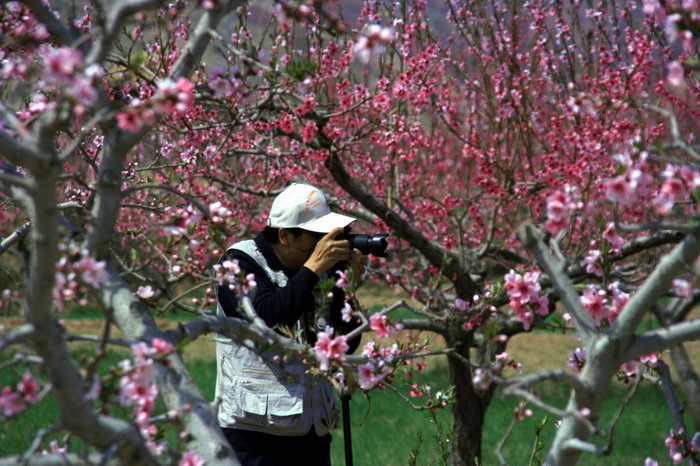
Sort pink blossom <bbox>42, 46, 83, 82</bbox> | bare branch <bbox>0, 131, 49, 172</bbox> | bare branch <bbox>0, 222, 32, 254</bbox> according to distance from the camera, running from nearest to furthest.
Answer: pink blossom <bbox>42, 46, 83, 82</bbox>
bare branch <bbox>0, 131, 49, 172</bbox>
bare branch <bbox>0, 222, 32, 254</bbox>

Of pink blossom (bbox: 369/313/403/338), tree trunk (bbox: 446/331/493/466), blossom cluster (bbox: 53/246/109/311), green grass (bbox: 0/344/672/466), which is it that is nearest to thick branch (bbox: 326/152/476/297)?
tree trunk (bbox: 446/331/493/466)

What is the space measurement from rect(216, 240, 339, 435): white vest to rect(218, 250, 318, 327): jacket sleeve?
4.7 inches

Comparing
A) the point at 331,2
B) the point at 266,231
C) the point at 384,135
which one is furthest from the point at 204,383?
the point at 331,2

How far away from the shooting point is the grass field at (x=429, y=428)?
6.48 meters

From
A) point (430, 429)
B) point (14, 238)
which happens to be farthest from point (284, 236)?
point (430, 429)

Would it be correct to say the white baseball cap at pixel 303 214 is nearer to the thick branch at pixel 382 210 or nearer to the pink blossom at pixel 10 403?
the pink blossom at pixel 10 403

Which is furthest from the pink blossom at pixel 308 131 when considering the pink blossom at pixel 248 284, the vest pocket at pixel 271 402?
the pink blossom at pixel 248 284

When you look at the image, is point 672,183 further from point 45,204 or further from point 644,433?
point 644,433

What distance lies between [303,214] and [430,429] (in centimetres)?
507

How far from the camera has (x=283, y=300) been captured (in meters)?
2.54

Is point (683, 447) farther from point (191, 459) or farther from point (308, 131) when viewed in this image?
point (308, 131)

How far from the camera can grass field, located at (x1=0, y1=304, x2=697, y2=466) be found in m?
6.48

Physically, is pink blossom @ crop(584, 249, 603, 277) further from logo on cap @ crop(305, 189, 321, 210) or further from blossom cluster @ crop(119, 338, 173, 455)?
blossom cluster @ crop(119, 338, 173, 455)

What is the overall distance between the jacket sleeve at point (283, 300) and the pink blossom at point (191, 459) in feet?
2.77
